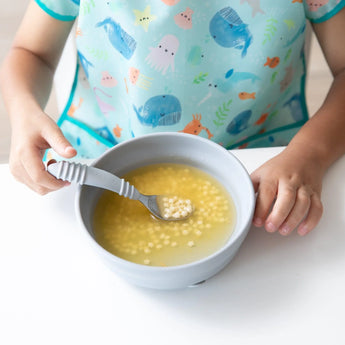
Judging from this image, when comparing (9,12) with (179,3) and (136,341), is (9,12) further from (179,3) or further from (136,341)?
(136,341)

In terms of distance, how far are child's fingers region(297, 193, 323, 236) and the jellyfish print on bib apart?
1.13 feet

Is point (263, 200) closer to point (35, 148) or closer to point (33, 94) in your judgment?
point (35, 148)

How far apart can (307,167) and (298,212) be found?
3.7 inches

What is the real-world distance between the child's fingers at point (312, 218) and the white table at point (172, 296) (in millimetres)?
Result: 16

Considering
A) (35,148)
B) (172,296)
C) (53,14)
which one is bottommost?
(172,296)

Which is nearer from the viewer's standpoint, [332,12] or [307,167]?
[307,167]

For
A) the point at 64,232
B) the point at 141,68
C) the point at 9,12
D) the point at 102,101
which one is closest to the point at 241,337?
the point at 64,232

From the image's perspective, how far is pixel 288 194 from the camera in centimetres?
63

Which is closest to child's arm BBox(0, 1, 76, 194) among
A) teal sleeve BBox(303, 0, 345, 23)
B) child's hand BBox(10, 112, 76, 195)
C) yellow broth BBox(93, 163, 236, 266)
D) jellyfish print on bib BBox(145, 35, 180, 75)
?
child's hand BBox(10, 112, 76, 195)

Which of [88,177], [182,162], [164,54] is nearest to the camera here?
[88,177]

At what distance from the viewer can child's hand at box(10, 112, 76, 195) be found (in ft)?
2.07

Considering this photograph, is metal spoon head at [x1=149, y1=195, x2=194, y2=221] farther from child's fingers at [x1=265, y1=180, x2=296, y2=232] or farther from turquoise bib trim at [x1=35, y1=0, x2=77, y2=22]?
turquoise bib trim at [x1=35, y1=0, x2=77, y2=22]

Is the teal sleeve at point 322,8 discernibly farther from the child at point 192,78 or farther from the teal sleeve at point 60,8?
the teal sleeve at point 60,8

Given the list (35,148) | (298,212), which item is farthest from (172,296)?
(35,148)
